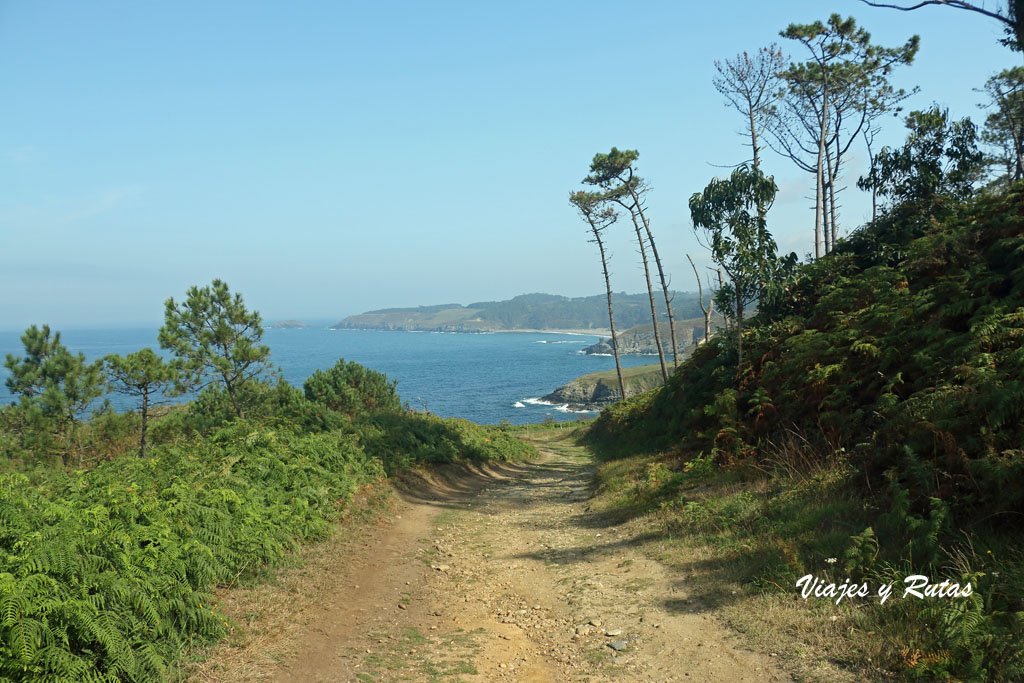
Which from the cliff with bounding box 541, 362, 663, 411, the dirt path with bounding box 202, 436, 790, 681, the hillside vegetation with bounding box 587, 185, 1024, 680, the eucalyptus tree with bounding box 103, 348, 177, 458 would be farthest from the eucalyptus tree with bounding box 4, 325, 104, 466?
the cliff with bounding box 541, 362, 663, 411

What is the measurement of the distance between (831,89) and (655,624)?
31.4 m

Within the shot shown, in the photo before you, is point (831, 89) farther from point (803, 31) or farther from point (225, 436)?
point (225, 436)

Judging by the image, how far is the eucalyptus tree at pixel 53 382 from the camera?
A: 20.6 meters

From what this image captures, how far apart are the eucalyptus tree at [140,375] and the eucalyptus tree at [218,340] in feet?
10.6

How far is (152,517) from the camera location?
6449mm

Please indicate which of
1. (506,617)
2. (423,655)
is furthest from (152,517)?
(506,617)

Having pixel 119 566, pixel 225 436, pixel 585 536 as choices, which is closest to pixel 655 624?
pixel 585 536

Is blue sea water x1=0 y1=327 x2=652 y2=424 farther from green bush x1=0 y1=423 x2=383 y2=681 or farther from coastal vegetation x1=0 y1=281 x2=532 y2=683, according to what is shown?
green bush x1=0 y1=423 x2=383 y2=681

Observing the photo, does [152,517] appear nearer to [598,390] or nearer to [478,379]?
[598,390]

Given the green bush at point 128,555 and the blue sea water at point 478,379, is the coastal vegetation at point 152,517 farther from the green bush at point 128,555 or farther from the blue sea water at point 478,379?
the blue sea water at point 478,379

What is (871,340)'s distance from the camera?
11.0 metres

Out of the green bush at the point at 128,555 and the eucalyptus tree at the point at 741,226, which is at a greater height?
the eucalyptus tree at the point at 741,226

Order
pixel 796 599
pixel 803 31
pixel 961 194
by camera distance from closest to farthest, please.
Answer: pixel 796 599, pixel 961 194, pixel 803 31

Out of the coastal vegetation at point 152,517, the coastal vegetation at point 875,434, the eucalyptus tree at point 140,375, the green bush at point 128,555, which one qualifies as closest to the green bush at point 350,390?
the eucalyptus tree at point 140,375
